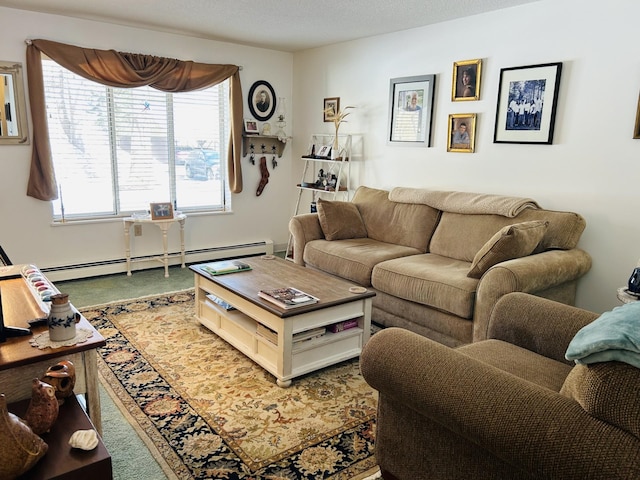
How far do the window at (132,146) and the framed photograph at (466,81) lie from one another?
254cm

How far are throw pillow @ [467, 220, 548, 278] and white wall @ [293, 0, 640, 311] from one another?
66 cm

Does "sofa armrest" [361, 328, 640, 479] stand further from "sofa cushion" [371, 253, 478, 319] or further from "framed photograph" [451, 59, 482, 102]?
"framed photograph" [451, 59, 482, 102]

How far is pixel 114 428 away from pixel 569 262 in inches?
106

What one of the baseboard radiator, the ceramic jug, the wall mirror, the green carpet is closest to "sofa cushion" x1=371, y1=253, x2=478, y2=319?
the green carpet

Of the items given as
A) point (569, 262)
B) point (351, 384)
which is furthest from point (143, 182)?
point (569, 262)

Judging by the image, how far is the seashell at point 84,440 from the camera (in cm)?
129

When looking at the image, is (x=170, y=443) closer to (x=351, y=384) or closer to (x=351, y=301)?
(x=351, y=384)

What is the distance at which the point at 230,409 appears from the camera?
7.58 feet

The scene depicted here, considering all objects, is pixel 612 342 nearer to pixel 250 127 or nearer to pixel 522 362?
pixel 522 362

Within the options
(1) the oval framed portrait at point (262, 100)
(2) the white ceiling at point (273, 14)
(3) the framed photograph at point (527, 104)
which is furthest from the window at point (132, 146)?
(3) the framed photograph at point (527, 104)

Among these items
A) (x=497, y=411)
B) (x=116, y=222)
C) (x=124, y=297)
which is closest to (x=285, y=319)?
(x=497, y=411)

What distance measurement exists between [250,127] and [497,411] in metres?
4.60

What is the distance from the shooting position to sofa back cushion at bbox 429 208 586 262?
3.08 meters

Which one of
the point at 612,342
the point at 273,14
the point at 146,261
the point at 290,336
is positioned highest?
the point at 273,14
